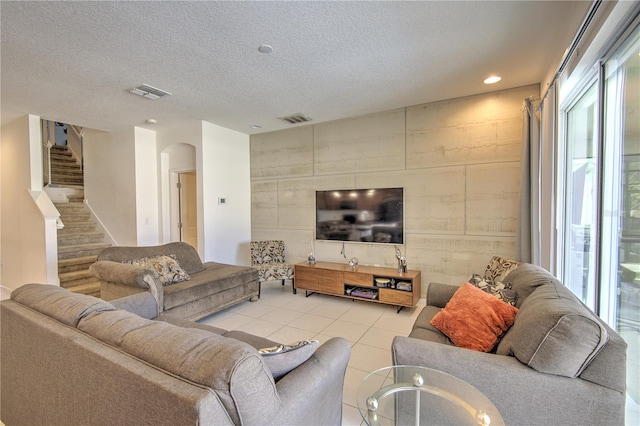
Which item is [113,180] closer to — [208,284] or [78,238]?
[78,238]

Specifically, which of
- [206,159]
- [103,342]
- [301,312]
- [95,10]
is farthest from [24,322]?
[206,159]

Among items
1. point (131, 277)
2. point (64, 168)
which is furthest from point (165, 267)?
point (64, 168)

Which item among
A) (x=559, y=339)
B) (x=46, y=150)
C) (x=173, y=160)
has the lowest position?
(x=559, y=339)

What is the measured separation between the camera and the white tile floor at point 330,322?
268 centimetres

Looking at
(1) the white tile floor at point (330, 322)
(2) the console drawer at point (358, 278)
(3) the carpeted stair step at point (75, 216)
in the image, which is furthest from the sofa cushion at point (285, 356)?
(3) the carpeted stair step at point (75, 216)

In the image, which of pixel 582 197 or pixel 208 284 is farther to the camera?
pixel 208 284

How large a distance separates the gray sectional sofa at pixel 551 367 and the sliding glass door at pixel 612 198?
0.66m

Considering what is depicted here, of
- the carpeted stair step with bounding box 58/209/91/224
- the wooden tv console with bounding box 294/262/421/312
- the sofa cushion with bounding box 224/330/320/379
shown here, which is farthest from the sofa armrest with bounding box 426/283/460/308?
the carpeted stair step with bounding box 58/209/91/224

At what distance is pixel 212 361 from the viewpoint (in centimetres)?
96

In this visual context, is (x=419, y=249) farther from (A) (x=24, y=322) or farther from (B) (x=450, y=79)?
(A) (x=24, y=322)

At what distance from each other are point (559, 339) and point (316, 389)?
1.09m

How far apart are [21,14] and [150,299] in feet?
7.51

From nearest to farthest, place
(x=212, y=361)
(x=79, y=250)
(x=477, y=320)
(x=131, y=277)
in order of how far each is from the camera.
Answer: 1. (x=212, y=361)
2. (x=477, y=320)
3. (x=131, y=277)
4. (x=79, y=250)

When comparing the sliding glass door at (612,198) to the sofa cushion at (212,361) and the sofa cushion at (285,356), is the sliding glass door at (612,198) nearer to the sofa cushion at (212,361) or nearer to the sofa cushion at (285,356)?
the sofa cushion at (285,356)
